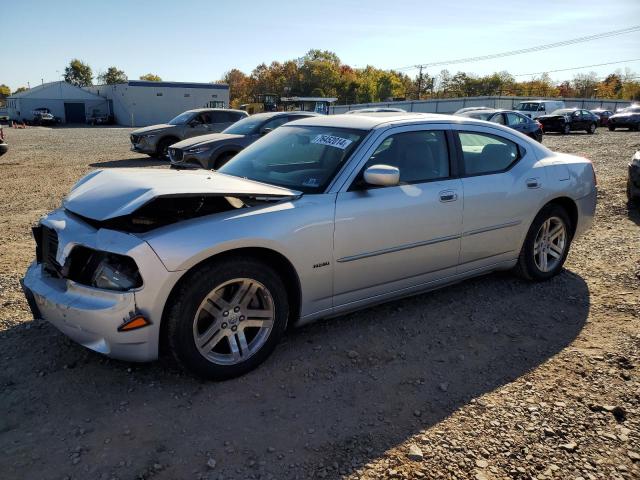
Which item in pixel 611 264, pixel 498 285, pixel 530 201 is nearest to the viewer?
pixel 530 201

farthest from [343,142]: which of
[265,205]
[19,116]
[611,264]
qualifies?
[19,116]

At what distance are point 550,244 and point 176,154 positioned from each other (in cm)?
776

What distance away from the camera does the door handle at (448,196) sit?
151 inches

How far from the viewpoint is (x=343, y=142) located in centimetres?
372

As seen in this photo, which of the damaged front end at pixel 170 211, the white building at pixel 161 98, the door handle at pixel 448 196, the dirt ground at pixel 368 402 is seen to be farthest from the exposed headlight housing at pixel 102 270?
the white building at pixel 161 98

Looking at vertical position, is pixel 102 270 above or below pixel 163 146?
below

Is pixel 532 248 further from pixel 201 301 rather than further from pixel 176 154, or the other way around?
pixel 176 154

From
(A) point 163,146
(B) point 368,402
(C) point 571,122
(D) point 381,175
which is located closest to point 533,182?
(D) point 381,175

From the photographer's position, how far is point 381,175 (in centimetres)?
333

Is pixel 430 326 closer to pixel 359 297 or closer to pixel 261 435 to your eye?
pixel 359 297

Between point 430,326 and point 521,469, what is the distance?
1565mm

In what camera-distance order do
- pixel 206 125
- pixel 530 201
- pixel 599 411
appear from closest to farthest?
pixel 599 411 → pixel 530 201 → pixel 206 125

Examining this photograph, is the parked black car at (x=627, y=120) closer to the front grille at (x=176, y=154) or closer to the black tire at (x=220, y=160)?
the black tire at (x=220, y=160)

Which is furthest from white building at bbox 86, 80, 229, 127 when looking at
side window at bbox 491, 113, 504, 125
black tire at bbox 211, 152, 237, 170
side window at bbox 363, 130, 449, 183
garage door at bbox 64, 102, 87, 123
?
side window at bbox 363, 130, 449, 183
